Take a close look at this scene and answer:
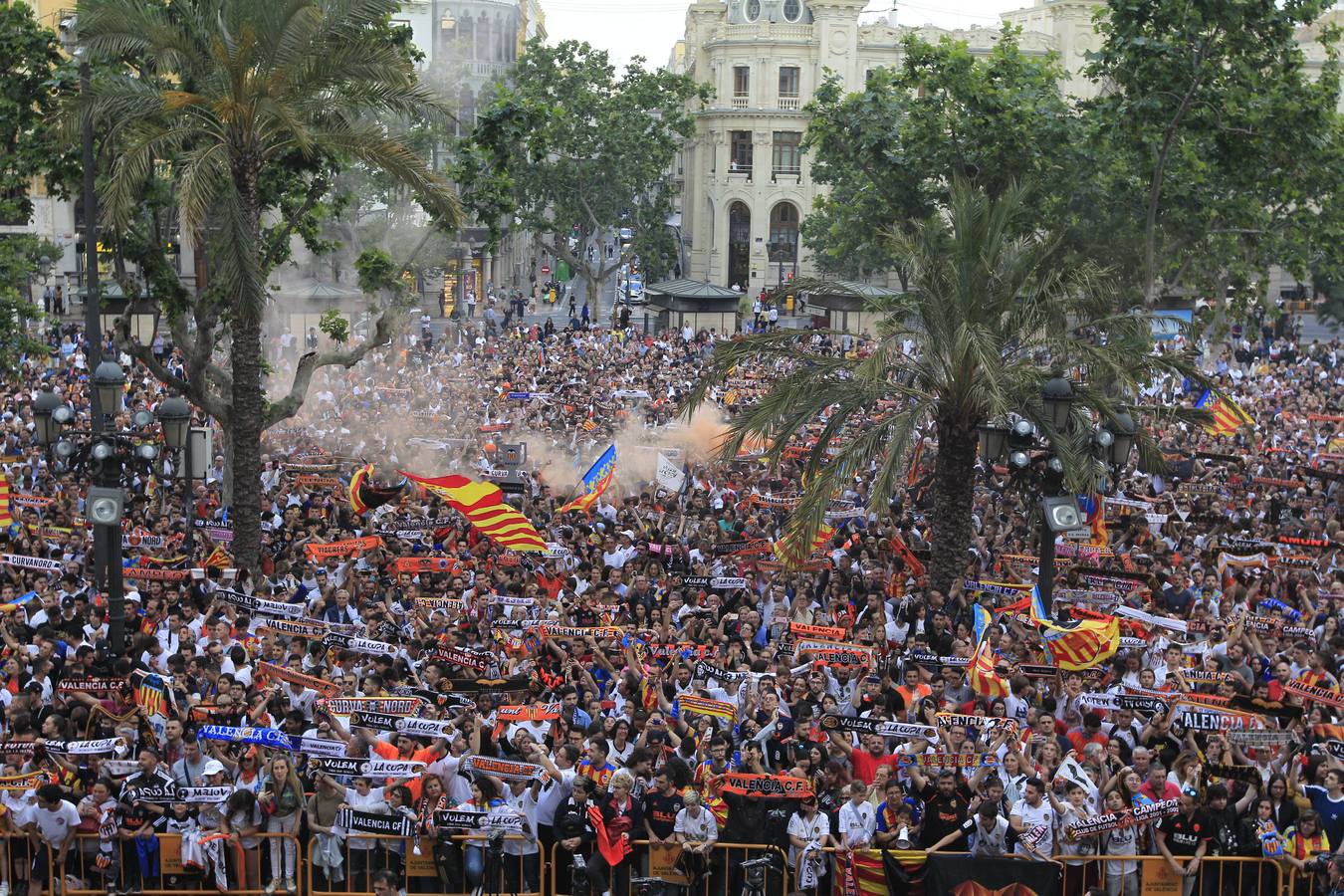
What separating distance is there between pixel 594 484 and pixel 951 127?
13.4 meters

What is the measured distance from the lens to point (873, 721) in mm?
11258

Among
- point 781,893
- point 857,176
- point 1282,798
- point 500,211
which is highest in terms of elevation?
point 857,176

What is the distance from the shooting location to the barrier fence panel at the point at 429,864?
34.6 feet

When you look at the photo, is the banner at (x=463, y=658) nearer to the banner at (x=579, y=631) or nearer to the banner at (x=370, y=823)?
the banner at (x=579, y=631)

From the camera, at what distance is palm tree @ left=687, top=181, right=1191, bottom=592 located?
17.0 metres

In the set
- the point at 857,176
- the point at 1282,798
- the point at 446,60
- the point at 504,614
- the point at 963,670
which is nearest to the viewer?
the point at 1282,798

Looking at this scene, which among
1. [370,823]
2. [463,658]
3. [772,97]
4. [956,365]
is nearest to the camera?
[370,823]

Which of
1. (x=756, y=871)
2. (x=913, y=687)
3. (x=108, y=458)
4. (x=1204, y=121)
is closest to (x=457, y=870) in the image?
(x=756, y=871)

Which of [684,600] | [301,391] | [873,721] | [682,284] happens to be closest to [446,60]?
[682,284]

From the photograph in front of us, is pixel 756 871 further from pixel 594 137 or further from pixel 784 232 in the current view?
pixel 784 232

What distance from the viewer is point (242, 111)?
59.0 feet

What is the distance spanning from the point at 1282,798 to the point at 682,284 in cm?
3895

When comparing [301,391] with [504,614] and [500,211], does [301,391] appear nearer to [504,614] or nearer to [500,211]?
[500,211]

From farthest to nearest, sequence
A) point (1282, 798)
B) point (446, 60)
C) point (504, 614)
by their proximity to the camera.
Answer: point (446, 60) → point (504, 614) → point (1282, 798)
